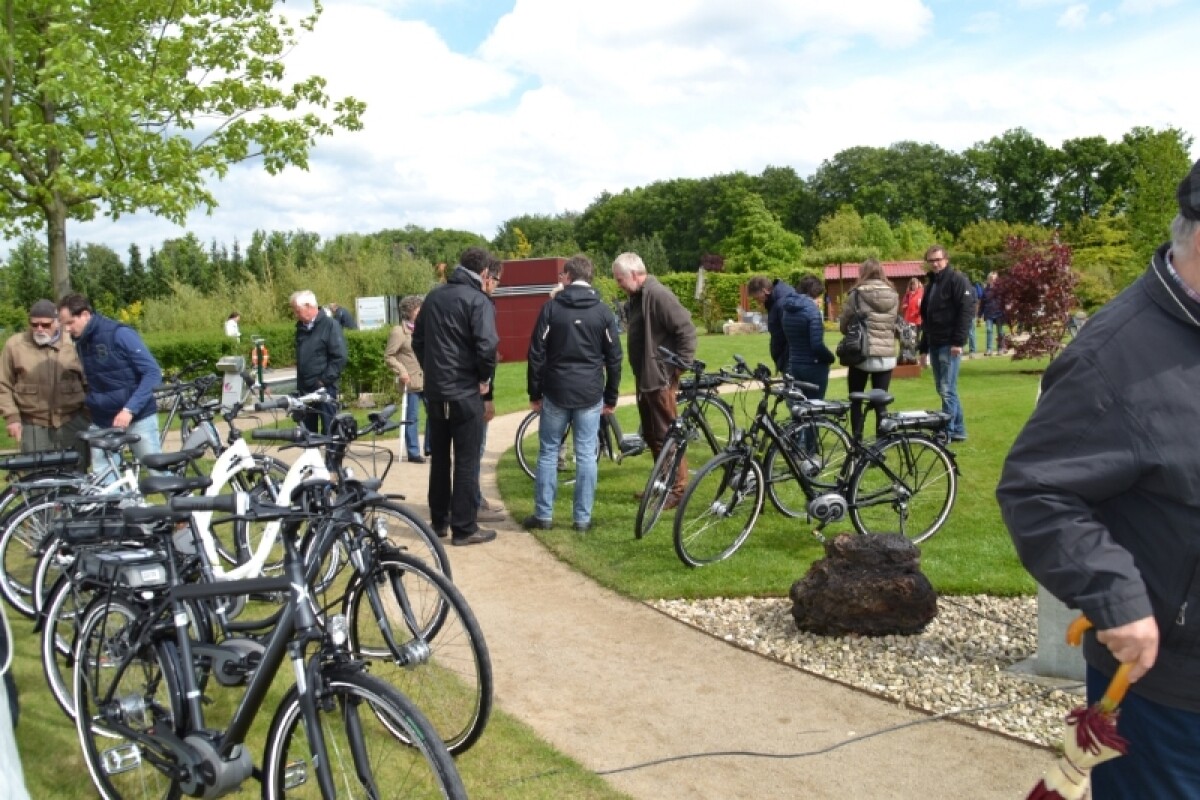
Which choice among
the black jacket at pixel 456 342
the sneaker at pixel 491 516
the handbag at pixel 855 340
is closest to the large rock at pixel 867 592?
the black jacket at pixel 456 342

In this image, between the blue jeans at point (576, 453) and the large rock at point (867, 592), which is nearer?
the large rock at point (867, 592)

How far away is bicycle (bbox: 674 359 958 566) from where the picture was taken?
7.23 m

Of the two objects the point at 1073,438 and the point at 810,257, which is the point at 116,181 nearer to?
the point at 1073,438

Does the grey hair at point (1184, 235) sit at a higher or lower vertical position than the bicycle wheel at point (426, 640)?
higher

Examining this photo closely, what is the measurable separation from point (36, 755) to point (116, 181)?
1111 cm

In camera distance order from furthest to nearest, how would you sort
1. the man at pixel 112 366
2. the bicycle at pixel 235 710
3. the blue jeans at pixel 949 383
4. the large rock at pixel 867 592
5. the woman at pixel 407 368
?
the woman at pixel 407 368
the blue jeans at pixel 949 383
the man at pixel 112 366
the large rock at pixel 867 592
the bicycle at pixel 235 710

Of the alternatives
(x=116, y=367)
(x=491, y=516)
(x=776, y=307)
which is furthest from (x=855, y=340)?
(x=116, y=367)

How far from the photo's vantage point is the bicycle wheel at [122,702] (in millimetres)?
3660

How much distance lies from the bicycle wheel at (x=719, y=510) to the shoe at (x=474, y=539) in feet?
5.55

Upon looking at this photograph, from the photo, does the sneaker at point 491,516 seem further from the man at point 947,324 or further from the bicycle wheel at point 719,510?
the man at point 947,324

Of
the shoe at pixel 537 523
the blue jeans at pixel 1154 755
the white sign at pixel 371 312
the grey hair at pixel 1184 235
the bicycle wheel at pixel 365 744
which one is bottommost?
the shoe at pixel 537 523

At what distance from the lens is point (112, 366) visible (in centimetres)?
774

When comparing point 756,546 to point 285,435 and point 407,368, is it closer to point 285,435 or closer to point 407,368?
point 285,435

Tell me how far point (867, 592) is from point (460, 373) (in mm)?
3499
